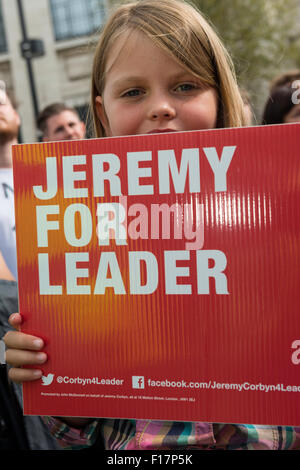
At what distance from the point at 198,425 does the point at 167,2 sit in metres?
0.87

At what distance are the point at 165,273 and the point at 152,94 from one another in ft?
1.23

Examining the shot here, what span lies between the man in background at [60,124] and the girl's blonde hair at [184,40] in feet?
7.04

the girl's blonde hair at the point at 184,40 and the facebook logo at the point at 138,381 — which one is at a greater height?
the girl's blonde hair at the point at 184,40

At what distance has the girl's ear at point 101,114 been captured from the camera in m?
1.16

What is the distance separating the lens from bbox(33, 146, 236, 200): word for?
81 cm

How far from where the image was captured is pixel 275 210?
31.0 inches

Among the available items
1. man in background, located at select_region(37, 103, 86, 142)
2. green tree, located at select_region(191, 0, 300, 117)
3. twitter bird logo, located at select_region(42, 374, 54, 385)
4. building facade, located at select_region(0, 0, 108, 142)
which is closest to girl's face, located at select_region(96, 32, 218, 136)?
twitter bird logo, located at select_region(42, 374, 54, 385)

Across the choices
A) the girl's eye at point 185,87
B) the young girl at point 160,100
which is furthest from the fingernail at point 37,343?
the girl's eye at point 185,87

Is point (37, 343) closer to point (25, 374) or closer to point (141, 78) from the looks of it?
point (25, 374)

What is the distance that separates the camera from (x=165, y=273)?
825 millimetres

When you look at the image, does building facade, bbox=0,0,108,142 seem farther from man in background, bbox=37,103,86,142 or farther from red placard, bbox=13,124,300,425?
red placard, bbox=13,124,300,425

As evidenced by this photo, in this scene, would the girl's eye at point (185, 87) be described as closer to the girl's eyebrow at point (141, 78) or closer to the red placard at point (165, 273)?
the girl's eyebrow at point (141, 78)

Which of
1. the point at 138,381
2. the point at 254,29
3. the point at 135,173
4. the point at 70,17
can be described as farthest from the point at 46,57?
the point at 138,381
